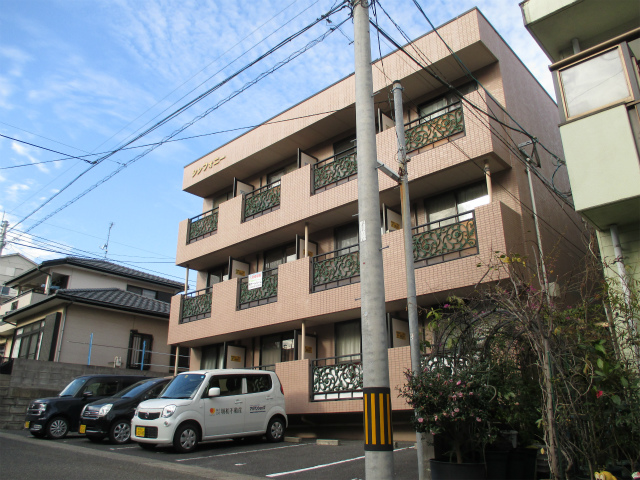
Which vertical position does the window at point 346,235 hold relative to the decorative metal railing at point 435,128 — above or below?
below

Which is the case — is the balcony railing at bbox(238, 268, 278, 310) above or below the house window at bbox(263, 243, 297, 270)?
below

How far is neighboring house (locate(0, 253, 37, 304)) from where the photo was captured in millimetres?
43531

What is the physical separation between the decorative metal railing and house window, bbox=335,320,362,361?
17.0 feet

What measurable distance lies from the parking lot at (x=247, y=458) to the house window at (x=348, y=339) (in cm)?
269

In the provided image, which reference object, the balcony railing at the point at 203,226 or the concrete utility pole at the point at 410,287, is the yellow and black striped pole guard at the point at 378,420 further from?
the balcony railing at the point at 203,226

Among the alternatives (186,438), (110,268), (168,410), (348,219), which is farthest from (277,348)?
(110,268)

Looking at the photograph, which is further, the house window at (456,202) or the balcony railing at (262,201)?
the balcony railing at (262,201)

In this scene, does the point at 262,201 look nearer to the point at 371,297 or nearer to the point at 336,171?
the point at 336,171

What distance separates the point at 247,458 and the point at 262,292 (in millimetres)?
6838

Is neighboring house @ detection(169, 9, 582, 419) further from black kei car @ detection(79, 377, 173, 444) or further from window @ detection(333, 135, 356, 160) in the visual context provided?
black kei car @ detection(79, 377, 173, 444)

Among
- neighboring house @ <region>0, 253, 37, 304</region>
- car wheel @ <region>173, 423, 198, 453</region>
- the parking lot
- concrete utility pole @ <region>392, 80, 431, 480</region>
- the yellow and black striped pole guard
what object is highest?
neighboring house @ <region>0, 253, 37, 304</region>

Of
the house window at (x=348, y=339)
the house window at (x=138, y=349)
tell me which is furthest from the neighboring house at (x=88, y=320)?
the house window at (x=348, y=339)

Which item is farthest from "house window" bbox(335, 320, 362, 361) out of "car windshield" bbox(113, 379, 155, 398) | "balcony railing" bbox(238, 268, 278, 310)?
"car windshield" bbox(113, 379, 155, 398)

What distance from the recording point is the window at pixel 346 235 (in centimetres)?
1555
